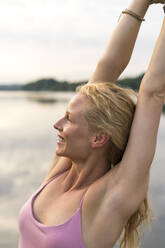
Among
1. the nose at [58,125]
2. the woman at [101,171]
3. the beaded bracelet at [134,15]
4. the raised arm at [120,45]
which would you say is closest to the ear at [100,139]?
the woman at [101,171]

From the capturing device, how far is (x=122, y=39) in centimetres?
185

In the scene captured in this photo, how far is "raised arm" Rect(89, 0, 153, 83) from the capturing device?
1.85 metres

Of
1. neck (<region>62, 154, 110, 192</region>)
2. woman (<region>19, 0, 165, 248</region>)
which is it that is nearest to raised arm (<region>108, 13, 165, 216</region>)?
woman (<region>19, 0, 165, 248</region>)

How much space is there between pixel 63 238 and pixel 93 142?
1.15 ft

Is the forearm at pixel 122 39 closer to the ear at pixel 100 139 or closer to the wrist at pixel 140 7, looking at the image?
the wrist at pixel 140 7

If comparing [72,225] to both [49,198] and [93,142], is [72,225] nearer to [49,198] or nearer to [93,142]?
[49,198]

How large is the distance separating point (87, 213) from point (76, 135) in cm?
28

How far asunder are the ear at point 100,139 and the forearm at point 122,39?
1.07 feet

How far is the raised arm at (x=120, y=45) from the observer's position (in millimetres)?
1852

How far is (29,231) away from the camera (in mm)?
1666

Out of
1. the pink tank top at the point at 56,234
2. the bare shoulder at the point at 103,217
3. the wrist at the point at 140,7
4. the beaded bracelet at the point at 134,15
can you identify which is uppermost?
the wrist at the point at 140,7

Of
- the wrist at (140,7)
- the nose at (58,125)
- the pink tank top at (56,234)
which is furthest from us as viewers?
the wrist at (140,7)

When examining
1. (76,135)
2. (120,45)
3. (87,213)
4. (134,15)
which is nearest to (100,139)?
(76,135)

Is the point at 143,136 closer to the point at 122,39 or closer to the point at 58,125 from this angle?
the point at 58,125
